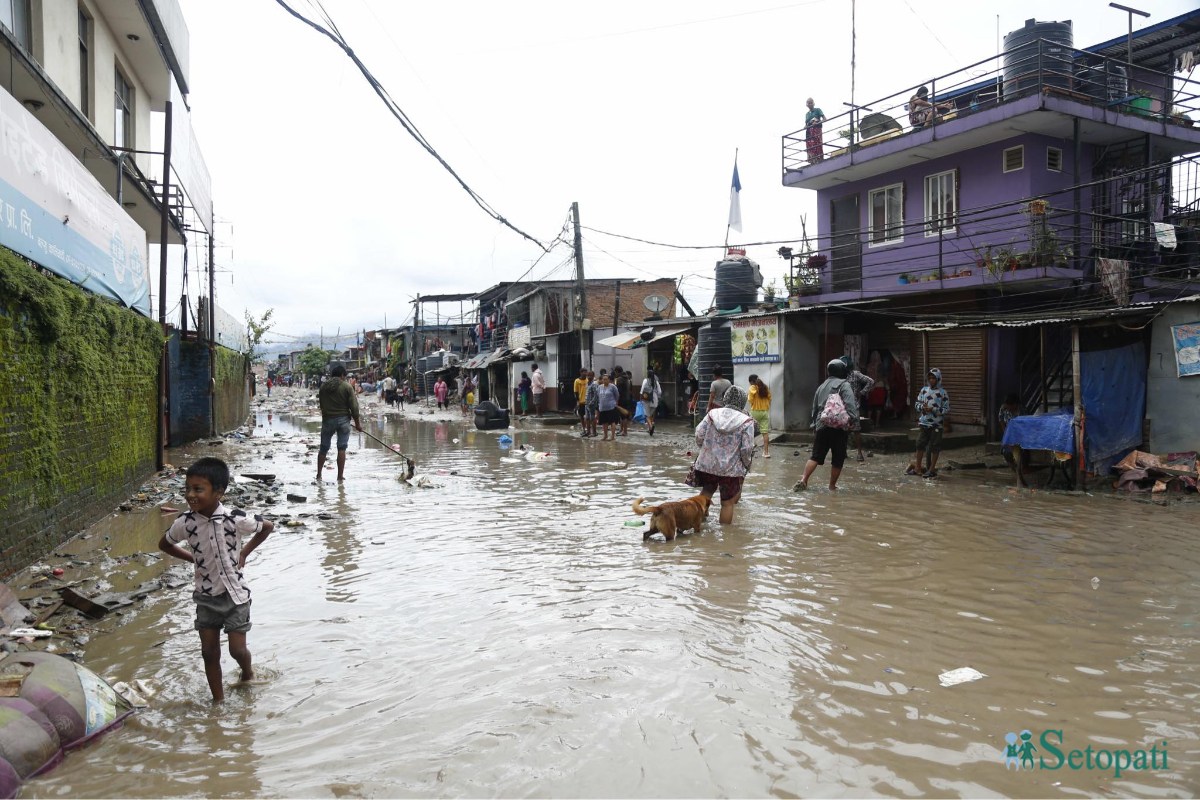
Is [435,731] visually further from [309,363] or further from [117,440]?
[309,363]

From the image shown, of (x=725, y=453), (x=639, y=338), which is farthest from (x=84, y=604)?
(x=639, y=338)

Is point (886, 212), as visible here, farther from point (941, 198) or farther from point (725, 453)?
point (725, 453)

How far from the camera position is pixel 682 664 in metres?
4.47

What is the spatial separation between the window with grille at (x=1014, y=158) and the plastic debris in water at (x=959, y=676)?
15092 millimetres

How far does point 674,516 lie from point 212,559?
15.1ft

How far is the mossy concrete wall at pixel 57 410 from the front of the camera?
20.0 ft

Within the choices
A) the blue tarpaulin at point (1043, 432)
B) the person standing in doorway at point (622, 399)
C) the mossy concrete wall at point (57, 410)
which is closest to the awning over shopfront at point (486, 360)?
the person standing in doorway at point (622, 399)

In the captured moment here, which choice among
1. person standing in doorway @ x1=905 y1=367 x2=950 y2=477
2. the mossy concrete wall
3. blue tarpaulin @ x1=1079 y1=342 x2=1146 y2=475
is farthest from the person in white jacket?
blue tarpaulin @ x1=1079 y1=342 x2=1146 y2=475

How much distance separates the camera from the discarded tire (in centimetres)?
2514

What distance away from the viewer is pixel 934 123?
55.5 feet

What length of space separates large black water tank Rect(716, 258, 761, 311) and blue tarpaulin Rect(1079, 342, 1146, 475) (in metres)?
12.2

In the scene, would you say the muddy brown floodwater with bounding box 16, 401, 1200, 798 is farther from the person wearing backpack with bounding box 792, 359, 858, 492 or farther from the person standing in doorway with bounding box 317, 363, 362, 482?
the person standing in doorway with bounding box 317, 363, 362, 482

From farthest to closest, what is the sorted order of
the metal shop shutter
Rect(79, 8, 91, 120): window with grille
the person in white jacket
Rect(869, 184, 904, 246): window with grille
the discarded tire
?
the discarded tire → Rect(869, 184, 904, 246): window with grille → the metal shop shutter → Rect(79, 8, 91, 120): window with grille → the person in white jacket

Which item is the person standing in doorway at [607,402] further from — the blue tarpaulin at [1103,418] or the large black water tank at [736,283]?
the blue tarpaulin at [1103,418]
